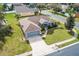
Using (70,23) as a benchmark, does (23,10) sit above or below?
above

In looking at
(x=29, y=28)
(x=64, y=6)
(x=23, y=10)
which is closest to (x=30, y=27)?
(x=29, y=28)

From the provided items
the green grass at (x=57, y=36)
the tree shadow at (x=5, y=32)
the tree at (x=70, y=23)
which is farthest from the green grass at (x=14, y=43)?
the tree at (x=70, y=23)

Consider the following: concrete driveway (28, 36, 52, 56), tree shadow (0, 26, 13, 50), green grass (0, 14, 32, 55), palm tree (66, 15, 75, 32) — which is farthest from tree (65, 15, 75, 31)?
tree shadow (0, 26, 13, 50)

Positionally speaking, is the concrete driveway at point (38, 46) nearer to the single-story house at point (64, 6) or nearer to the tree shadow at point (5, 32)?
the tree shadow at point (5, 32)

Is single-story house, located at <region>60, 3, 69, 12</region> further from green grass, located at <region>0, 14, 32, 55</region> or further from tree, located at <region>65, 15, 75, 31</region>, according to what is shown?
green grass, located at <region>0, 14, 32, 55</region>

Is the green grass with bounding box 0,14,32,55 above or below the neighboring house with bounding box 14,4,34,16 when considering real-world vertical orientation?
below

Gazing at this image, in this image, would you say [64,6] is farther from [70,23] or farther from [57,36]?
[57,36]
